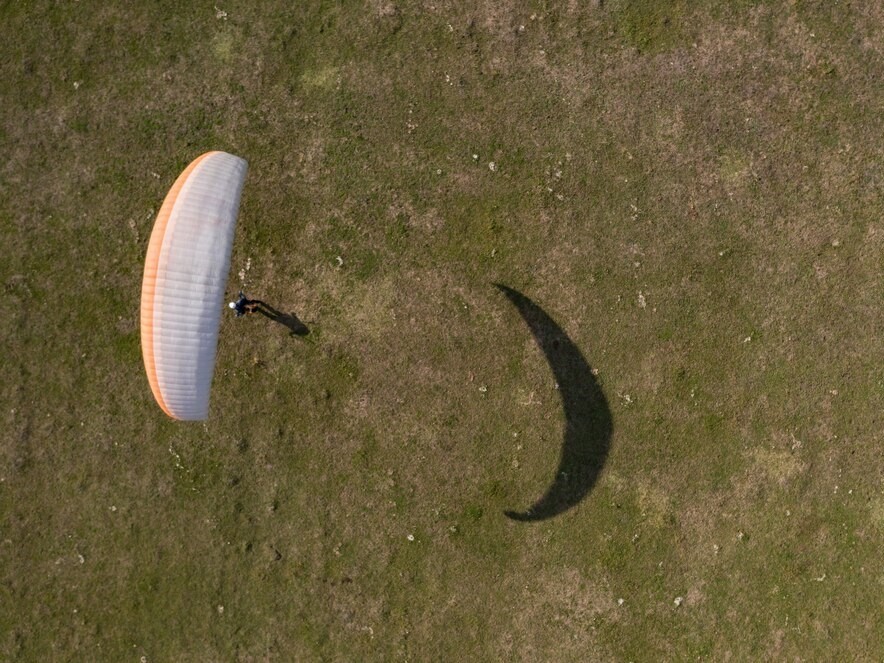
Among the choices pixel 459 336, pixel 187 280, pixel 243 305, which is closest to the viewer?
pixel 187 280

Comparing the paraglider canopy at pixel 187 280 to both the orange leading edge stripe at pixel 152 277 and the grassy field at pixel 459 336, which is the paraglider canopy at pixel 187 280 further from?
the grassy field at pixel 459 336

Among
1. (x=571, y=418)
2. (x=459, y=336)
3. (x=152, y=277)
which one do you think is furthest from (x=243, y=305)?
(x=571, y=418)

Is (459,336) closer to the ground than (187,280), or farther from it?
closer to the ground

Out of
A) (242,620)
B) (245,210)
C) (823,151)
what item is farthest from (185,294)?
(823,151)

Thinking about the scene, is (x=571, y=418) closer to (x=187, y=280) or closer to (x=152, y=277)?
(x=187, y=280)

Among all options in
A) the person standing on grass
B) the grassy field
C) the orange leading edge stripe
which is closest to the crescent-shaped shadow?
the grassy field

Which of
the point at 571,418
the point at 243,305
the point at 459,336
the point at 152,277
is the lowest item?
the point at 571,418

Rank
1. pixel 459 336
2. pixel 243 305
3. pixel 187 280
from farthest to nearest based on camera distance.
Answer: pixel 459 336, pixel 243 305, pixel 187 280
